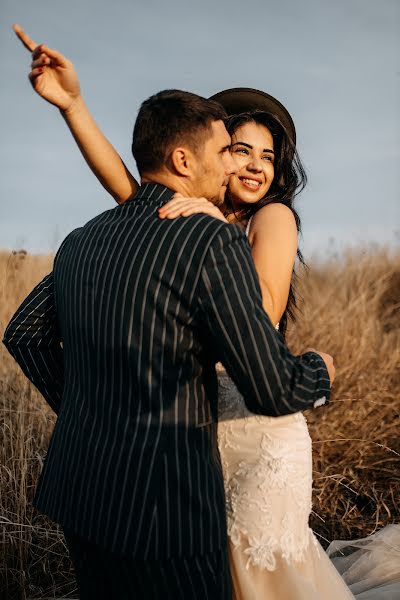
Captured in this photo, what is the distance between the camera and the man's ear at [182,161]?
1938mm

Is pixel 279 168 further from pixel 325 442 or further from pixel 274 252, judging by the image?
pixel 325 442

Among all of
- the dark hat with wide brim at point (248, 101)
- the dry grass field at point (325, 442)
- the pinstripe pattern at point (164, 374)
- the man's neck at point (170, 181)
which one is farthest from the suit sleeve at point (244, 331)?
the dry grass field at point (325, 442)

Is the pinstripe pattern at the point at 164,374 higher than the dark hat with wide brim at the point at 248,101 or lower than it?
lower

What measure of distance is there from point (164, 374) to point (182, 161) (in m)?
0.64

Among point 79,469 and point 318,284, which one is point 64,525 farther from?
point 318,284

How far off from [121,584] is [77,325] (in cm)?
70

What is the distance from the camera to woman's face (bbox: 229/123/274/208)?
2928mm

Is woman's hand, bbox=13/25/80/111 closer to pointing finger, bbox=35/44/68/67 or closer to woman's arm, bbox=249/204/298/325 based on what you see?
pointing finger, bbox=35/44/68/67

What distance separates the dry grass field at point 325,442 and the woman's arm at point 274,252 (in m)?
0.93

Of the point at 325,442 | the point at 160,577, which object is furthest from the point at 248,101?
the point at 325,442

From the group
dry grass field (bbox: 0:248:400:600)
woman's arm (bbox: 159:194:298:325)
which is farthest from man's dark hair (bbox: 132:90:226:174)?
dry grass field (bbox: 0:248:400:600)

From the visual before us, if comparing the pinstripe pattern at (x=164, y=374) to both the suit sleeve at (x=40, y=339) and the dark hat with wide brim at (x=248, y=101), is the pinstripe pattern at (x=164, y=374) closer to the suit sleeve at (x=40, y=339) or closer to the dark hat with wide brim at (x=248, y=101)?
the suit sleeve at (x=40, y=339)

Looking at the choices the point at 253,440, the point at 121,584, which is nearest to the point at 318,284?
the point at 253,440

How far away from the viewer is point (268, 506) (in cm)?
219
